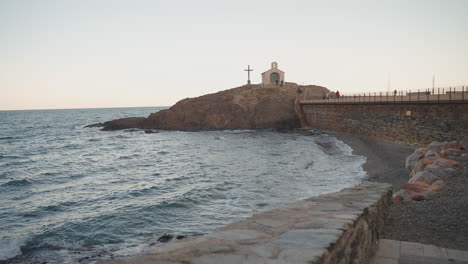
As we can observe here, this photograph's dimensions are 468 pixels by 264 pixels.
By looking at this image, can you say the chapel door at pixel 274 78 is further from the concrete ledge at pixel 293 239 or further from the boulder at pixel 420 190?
the concrete ledge at pixel 293 239

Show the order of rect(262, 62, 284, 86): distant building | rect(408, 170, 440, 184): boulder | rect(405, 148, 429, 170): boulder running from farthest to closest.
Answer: rect(262, 62, 284, 86): distant building, rect(405, 148, 429, 170): boulder, rect(408, 170, 440, 184): boulder

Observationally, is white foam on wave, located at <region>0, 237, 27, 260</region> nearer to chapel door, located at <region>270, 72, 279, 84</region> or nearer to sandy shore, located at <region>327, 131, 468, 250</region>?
sandy shore, located at <region>327, 131, 468, 250</region>

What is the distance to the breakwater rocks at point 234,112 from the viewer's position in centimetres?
5462

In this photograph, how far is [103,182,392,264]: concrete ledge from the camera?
9.40 ft

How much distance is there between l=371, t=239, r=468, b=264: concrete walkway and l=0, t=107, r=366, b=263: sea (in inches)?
256

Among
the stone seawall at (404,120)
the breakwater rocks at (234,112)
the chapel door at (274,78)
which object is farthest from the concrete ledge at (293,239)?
the chapel door at (274,78)

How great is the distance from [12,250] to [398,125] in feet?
92.3

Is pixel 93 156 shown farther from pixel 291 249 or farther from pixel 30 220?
pixel 291 249

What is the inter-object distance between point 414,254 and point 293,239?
2.83 m

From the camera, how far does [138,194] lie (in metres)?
16.4

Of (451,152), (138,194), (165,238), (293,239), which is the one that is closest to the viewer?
(293,239)

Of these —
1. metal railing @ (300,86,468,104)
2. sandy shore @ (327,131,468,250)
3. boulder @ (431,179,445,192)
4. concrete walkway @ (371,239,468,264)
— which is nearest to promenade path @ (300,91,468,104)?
metal railing @ (300,86,468,104)

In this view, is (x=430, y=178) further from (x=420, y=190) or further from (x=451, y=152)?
(x=451, y=152)

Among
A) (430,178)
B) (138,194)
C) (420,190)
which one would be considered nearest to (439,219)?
(420,190)
